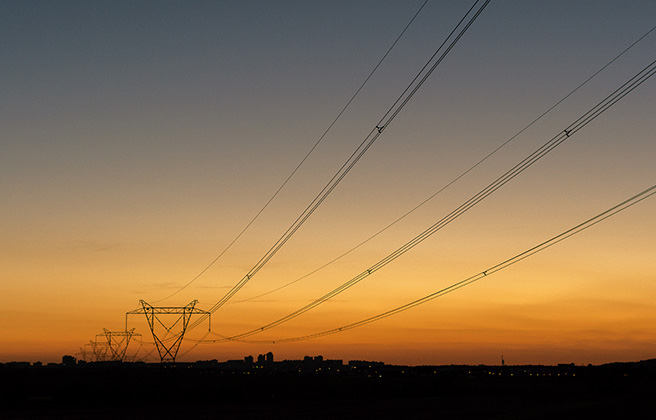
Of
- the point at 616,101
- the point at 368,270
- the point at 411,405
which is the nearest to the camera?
the point at 616,101

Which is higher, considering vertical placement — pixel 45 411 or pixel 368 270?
pixel 368 270

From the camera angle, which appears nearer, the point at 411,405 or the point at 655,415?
the point at 655,415

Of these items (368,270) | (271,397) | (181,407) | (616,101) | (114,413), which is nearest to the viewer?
(616,101)

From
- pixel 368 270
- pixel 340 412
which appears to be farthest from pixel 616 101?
pixel 340 412

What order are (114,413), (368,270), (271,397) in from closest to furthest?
(368,270) < (114,413) < (271,397)

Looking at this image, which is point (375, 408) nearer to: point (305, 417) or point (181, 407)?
point (305, 417)

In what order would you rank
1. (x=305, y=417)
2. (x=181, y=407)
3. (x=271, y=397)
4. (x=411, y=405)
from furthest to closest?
(x=271, y=397)
(x=411, y=405)
(x=181, y=407)
(x=305, y=417)

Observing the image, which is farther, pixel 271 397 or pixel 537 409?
pixel 271 397

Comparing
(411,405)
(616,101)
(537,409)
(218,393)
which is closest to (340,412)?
(411,405)

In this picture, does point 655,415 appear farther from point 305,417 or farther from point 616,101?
point 616,101
